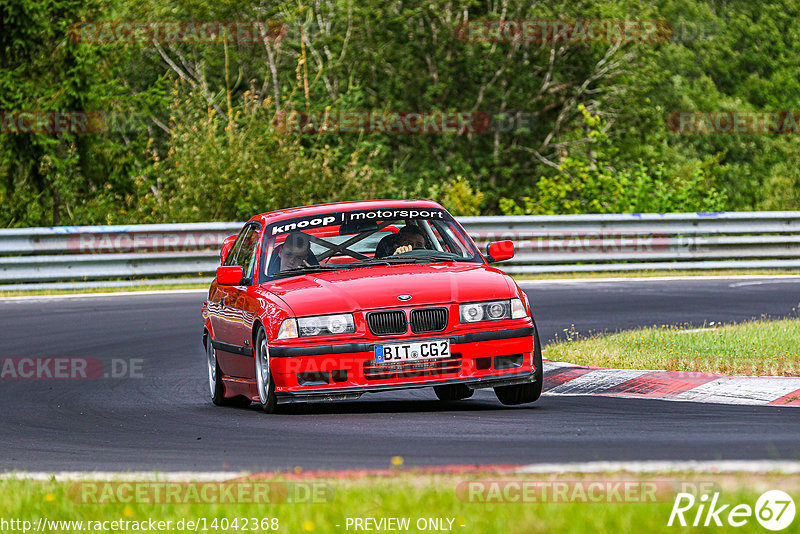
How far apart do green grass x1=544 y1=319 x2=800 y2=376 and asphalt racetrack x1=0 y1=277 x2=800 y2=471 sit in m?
1.19

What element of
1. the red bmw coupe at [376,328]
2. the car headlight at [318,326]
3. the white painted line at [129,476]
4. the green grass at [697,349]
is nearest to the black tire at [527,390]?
the red bmw coupe at [376,328]

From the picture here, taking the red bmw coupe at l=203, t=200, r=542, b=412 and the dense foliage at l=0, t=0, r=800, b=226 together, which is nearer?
the red bmw coupe at l=203, t=200, r=542, b=412

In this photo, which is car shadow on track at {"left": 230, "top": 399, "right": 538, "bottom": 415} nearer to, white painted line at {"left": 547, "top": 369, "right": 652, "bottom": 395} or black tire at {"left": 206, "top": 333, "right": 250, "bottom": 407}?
black tire at {"left": 206, "top": 333, "right": 250, "bottom": 407}

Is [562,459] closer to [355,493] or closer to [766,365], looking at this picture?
[355,493]

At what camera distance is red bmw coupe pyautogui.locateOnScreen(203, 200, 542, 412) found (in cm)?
874

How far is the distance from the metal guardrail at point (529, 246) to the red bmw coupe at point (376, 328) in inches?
445

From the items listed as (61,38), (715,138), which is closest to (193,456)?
(61,38)

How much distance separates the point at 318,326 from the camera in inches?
348

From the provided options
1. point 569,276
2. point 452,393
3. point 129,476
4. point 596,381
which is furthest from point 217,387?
point 569,276

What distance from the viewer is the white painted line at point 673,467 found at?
19.5 ft

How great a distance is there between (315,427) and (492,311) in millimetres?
1448

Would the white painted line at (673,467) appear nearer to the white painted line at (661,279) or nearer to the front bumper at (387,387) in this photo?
the front bumper at (387,387)

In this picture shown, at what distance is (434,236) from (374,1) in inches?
1096

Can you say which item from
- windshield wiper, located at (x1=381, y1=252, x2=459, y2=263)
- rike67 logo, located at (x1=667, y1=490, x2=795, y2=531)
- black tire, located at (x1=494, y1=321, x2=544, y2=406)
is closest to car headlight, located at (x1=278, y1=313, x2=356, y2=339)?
windshield wiper, located at (x1=381, y1=252, x2=459, y2=263)
